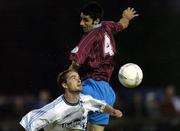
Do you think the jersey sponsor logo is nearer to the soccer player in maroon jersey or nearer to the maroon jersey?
the soccer player in maroon jersey

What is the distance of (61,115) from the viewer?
7922mm

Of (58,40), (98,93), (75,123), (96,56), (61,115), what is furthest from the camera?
(58,40)

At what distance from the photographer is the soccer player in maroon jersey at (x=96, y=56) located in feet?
27.3

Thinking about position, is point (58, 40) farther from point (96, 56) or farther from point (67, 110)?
point (67, 110)

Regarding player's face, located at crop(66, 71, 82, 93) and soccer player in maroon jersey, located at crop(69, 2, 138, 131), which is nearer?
player's face, located at crop(66, 71, 82, 93)

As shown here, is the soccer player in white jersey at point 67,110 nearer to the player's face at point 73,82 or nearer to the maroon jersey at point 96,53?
the player's face at point 73,82

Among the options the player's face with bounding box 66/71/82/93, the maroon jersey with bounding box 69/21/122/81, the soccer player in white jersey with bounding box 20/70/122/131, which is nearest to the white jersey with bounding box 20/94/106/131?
the soccer player in white jersey with bounding box 20/70/122/131

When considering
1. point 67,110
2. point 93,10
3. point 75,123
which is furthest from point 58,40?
point 67,110

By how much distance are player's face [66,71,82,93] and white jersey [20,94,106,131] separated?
0.45 feet

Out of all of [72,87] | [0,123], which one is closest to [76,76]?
[72,87]

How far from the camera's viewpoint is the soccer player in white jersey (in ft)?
25.7

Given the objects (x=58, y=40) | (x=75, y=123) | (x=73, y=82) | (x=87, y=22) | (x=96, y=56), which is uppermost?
(x=87, y=22)

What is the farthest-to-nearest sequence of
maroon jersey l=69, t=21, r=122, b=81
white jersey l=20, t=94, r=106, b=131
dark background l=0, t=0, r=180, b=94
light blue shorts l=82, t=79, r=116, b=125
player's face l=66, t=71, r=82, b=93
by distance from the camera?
dark background l=0, t=0, r=180, b=94
light blue shorts l=82, t=79, r=116, b=125
maroon jersey l=69, t=21, r=122, b=81
player's face l=66, t=71, r=82, b=93
white jersey l=20, t=94, r=106, b=131

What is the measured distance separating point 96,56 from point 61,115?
32.8 inches
